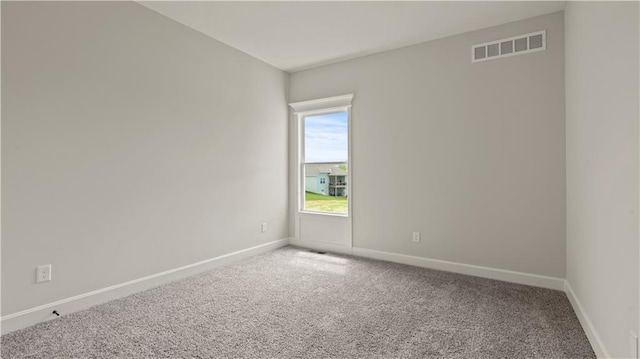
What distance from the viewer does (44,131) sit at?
2.29 metres

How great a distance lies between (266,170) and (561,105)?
3.39 metres

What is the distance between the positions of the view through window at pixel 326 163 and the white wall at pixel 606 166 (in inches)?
97.8

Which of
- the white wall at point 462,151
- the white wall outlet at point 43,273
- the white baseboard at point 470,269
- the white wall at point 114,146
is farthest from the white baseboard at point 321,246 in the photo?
the white wall outlet at point 43,273

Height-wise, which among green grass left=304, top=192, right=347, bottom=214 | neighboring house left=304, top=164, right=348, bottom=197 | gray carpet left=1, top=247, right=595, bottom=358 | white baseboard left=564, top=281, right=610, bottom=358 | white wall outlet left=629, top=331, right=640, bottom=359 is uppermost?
neighboring house left=304, top=164, right=348, bottom=197

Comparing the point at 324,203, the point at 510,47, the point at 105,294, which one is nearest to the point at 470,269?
the point at 324,203

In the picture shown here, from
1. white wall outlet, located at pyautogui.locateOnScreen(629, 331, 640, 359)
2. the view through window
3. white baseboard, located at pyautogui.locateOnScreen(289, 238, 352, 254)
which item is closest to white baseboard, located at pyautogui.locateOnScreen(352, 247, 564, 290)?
white baseboard, located at pyautogui.locateOnScreen(289, 238, 352, 254)

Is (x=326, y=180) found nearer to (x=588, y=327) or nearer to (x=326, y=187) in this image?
(x=326, y=187)

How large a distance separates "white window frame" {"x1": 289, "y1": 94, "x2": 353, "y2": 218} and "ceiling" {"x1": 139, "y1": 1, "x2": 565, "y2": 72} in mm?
669

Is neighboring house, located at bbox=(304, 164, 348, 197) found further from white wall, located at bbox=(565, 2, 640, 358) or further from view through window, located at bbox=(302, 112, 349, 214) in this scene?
white wall, located at bbox=(565, 2, 640, 358)

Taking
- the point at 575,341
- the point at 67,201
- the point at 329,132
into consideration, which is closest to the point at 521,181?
the point at 575,341

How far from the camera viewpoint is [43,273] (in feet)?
7.52

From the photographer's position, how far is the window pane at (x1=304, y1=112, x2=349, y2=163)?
4.31m

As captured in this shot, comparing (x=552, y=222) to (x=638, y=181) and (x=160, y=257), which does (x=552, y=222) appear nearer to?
(x=638, y=181)

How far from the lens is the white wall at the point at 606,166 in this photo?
1.42m
